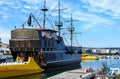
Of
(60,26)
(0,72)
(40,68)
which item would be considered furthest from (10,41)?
(60,26)

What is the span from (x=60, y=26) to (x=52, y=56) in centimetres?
1804

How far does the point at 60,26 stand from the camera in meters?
71.8

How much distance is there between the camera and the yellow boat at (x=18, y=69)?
41.2 m

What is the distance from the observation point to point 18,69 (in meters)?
43.8

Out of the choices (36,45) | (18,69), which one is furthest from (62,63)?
(18,69)

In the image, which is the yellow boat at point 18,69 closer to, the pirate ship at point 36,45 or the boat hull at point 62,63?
the pirate ship at point 36,45

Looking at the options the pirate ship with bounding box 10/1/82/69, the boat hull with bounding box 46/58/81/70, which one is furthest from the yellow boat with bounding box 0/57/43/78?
the boat hull with bounding box 46/58/81/70

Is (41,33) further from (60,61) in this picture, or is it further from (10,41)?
(60,61)

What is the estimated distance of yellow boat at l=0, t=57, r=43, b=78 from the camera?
41.2 meters

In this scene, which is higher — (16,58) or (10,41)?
(10,41)

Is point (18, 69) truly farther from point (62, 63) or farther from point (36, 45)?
point (62, 63)

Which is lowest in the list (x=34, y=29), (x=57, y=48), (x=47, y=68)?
(x=47, y=68)

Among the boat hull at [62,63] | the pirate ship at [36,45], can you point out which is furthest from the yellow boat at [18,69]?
the boat hull at [62,63]

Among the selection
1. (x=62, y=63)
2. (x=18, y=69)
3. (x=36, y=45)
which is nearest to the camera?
(x=18, y=69)
